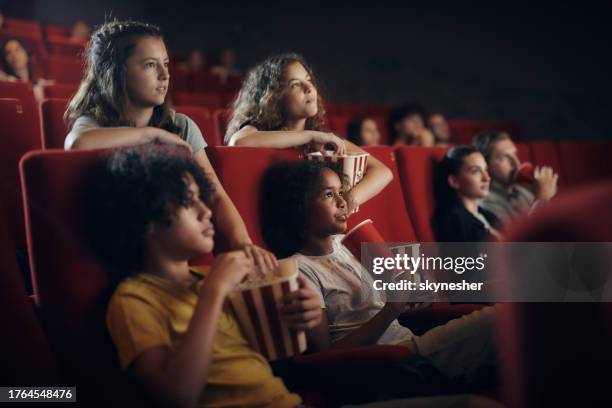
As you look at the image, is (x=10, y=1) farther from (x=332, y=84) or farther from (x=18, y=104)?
(x=18, y=104)

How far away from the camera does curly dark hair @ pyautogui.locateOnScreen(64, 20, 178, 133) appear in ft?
1.61

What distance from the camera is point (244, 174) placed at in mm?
501

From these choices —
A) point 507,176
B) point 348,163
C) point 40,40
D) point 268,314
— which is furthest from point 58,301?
point 40,40

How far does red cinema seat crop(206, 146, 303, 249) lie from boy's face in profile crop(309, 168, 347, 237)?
46 millimetres

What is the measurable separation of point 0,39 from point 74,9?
4.52 ft

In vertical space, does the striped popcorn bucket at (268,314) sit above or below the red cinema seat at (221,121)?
below

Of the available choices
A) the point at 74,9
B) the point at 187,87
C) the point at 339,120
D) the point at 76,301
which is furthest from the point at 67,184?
the point at 74,9

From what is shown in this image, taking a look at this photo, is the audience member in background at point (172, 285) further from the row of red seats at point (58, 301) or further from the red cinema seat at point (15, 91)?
the red cinema seat at point (15, 91)

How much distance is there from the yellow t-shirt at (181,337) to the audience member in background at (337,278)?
0.27 ft

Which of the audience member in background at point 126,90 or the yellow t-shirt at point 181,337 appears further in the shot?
the audience member in background at point 126,90

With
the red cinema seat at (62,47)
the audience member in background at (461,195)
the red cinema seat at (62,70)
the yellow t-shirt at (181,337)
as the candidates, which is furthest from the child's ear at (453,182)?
the red cinema seat at (62,47)

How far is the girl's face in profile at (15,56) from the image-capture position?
1214mm

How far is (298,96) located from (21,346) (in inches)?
14.7

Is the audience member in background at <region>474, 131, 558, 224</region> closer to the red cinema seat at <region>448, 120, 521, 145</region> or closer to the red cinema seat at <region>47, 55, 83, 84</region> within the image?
the red cinema seat at <region>448, 120, 521, 145</region>
